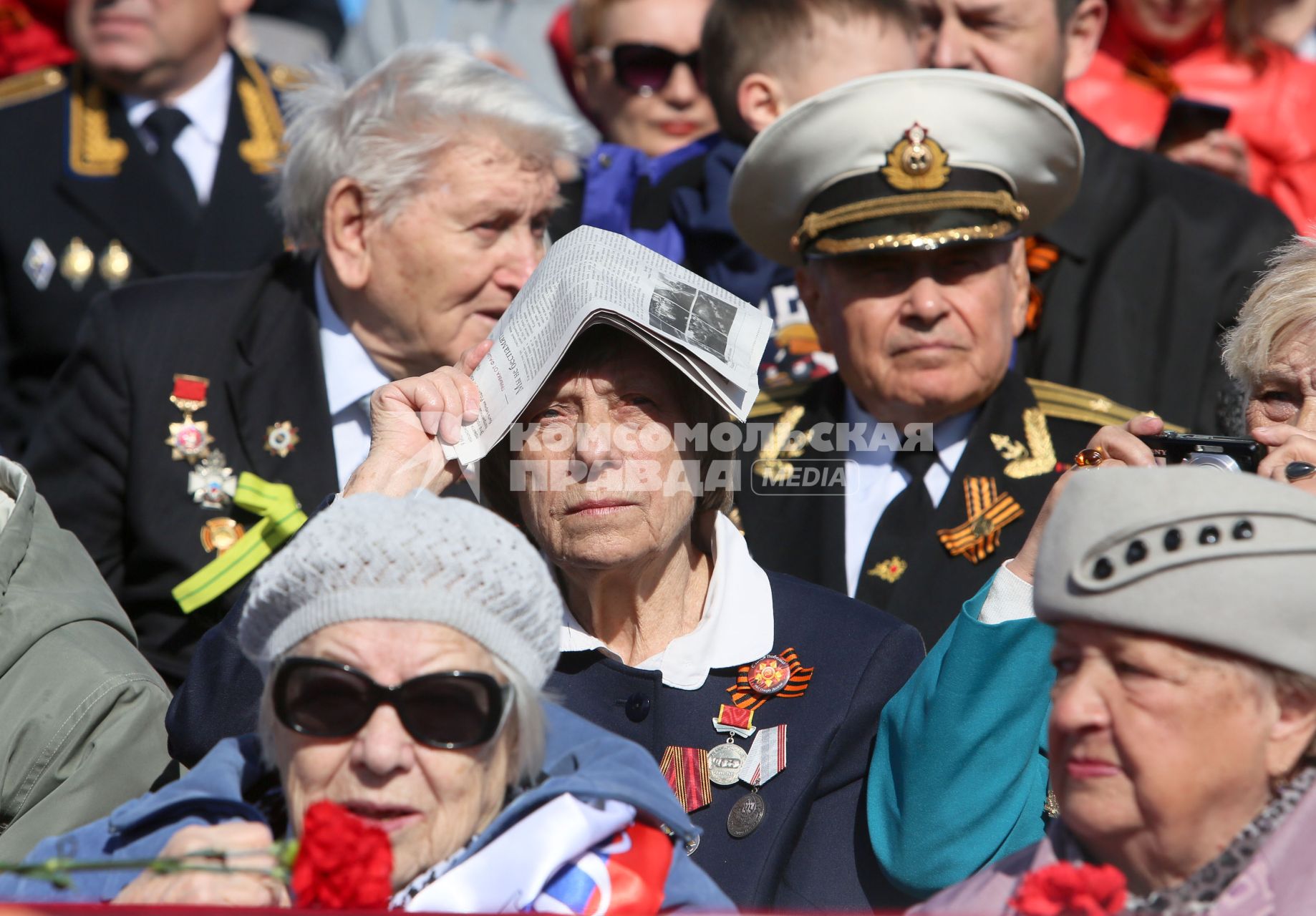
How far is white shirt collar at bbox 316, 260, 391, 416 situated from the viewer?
14.9ft

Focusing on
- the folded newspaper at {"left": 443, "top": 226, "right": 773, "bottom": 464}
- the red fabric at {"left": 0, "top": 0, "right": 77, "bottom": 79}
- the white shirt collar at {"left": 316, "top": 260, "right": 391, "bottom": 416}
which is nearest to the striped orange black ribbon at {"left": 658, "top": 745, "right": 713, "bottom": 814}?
the folded newspaper at {"left": 443, "top": 226, "right": 773, "bottom": 464}

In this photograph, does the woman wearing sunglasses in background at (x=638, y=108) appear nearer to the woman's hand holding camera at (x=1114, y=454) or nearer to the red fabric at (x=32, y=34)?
the red fabric at (x=32, y=34)

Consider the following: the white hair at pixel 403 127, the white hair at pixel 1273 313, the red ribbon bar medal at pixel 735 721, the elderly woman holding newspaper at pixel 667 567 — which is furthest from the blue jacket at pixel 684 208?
the red ribbon bar medal at pixel 735 721

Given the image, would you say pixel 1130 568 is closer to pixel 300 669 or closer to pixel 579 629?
pixel 300 669

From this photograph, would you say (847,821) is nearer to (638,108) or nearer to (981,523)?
(981,523)

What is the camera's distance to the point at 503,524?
2592mm

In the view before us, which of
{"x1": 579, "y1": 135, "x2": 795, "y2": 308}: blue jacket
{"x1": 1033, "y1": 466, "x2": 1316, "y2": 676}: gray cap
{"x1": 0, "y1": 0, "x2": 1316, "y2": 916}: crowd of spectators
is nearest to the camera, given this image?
{"x1": 1033, "y1": 466, "x2": 1316, "y2": 676}: gray cap

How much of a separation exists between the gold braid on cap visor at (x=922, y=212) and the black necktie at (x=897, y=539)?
0.51 metres

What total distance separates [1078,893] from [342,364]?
286 centimetres

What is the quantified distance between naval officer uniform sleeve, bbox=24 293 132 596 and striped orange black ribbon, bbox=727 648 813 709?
1.82 metres

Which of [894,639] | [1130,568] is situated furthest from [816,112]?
[1130,568]

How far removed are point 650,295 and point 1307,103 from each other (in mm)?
3246

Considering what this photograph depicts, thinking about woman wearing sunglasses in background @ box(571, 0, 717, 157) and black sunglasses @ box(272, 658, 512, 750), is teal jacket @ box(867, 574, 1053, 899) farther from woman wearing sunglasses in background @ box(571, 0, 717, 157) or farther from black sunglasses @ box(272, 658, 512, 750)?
woman wearing sunglasses in background @ box(571, 0, 717, 157)

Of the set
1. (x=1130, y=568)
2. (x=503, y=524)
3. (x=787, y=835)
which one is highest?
(x=1130, y=568)
